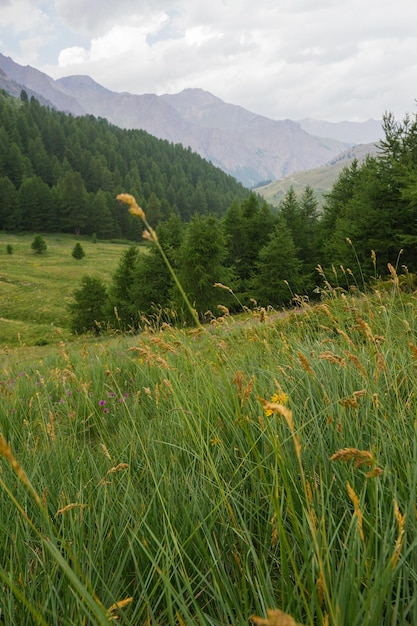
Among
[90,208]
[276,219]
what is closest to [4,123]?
[90,208]

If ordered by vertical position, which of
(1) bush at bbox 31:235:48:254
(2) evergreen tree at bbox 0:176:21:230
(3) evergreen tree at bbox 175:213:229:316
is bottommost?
(3) evergreen tree at bbox 175:213:229:316

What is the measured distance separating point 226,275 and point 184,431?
25838 mm

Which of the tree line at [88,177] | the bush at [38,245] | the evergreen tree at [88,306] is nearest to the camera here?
the evergreen tree at [88,306]

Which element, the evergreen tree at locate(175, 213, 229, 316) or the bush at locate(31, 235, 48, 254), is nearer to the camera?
the evergreen tree at locate(175, 213, 229, 316)

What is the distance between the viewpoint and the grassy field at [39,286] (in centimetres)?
2898

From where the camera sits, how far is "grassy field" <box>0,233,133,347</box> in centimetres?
2898

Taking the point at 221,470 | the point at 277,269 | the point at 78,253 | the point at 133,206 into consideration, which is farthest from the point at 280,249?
the point at 78,253

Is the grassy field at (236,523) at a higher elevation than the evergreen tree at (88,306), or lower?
higher

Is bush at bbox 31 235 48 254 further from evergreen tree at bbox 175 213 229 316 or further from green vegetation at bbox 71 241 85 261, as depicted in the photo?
evergreen tree at bbox 175 213 229 316

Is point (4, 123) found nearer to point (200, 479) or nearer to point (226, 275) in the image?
point (226, 275)

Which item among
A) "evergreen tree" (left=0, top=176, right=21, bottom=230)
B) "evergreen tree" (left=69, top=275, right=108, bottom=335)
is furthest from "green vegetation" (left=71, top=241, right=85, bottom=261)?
"evergreen tree" (left=0, top=176, right=21, bottom=230)

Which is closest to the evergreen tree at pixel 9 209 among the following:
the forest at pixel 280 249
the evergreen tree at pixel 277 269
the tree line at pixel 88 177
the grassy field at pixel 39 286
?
the tree line at pixel 88 177

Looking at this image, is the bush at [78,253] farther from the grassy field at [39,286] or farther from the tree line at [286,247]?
the tree line at [286,247]

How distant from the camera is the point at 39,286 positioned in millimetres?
42562
